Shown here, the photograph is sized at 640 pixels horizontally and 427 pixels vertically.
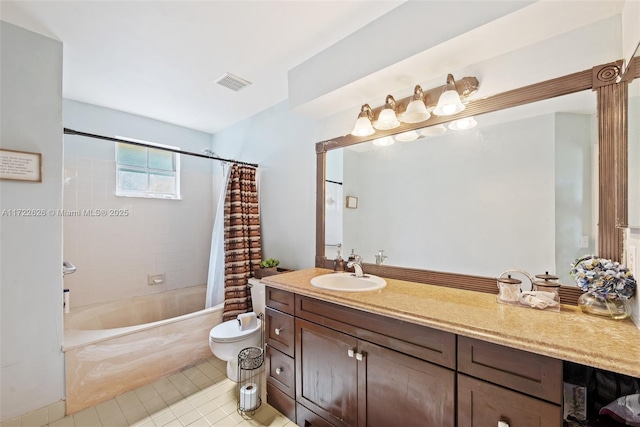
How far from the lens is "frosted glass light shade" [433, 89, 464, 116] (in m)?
1.46

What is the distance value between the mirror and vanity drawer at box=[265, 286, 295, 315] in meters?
1.58

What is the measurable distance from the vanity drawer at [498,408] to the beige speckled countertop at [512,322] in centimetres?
19

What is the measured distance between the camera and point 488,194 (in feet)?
4.90

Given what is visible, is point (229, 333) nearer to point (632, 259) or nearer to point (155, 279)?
point (155, 279)

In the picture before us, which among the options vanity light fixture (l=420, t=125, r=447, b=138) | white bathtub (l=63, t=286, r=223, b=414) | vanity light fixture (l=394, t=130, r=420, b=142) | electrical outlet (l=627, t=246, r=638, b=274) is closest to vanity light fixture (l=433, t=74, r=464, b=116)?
vanity light fixture (l=420, t=125, r=447, b=138)

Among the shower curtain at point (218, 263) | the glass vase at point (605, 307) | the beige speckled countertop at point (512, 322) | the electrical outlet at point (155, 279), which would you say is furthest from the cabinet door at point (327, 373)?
the electrical outlet at point (155, 279)

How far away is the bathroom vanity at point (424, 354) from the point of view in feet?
2.89

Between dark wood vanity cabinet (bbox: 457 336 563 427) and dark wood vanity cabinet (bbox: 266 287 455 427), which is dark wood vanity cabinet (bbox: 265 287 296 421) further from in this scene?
dark wood vanity cabinet (bbox: 457 336 563 427)

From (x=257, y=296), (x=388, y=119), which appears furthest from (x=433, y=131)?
(x=257, y=296)

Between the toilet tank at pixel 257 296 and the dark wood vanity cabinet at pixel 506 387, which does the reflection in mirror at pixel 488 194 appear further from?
the toilet tank at pixel 257 296

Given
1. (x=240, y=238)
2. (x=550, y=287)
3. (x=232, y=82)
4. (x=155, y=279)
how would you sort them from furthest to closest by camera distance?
(x=155, y=279)
(x=240, y=238)
(x=232, y=82)
(x=550, y=287)

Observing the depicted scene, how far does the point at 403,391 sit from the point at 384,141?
4.96 feet

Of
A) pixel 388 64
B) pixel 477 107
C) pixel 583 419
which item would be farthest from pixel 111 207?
pixel 583 419

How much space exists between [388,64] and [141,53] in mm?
1752
